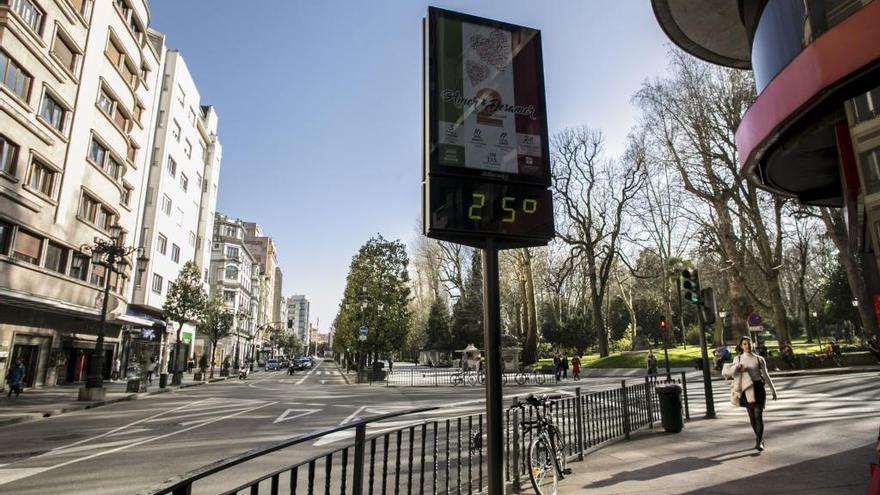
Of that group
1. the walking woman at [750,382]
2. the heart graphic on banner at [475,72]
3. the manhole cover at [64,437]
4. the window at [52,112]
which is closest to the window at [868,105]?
the walking woman at [750,382]

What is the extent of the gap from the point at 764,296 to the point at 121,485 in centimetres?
6256

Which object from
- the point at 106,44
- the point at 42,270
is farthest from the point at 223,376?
the point at 106,44

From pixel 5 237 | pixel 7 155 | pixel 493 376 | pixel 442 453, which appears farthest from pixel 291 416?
pixel 7 155

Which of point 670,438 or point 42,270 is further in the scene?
point 42,270

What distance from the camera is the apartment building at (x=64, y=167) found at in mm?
20906

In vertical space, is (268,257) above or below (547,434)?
above

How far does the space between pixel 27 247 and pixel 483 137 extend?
85.1ft

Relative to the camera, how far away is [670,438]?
9078 mm

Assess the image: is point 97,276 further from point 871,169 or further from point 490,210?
point 871,169

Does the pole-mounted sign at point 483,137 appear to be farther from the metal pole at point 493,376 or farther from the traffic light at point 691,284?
the traffic light at point 691,284

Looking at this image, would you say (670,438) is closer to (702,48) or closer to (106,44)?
(702,48)

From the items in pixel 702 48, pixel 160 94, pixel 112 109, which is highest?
pixel 160 94

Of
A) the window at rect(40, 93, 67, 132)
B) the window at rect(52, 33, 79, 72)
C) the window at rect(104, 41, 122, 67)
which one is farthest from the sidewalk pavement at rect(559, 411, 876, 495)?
the window at rect(104, 41, 122, 67)

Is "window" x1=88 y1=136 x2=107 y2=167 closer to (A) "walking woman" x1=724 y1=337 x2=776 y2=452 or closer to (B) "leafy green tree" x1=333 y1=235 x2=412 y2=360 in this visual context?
(B) "leafy green tree" x1=333 y1=235 x2=412 y2=360
